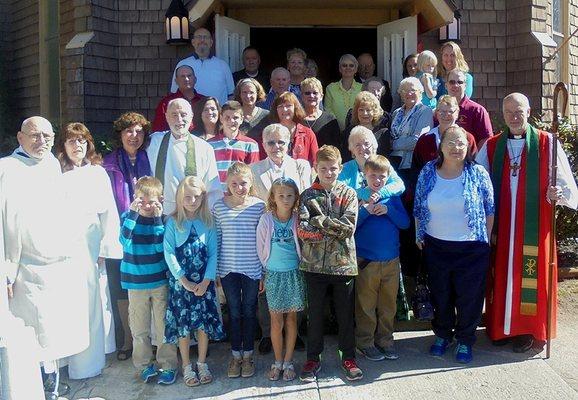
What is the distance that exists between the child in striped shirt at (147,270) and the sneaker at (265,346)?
27.2 inches

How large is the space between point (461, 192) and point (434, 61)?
2.15m

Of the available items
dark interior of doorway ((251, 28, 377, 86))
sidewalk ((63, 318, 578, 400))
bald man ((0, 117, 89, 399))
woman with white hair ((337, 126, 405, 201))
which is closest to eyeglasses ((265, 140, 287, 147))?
woman with white hair ((337, 126, 405, 201))

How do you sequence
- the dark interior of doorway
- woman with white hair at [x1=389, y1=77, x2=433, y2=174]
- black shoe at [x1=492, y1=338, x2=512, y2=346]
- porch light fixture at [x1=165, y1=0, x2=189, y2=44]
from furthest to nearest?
the dark interior of doorway < porch light fixture at [x1=165, y1=0, x2=189, y2=44] < woman with white hair at [x1=389, y1=77, x2=433, y2=174] < black shoe at [x1=492, y1=338, x2=512, y2=346]

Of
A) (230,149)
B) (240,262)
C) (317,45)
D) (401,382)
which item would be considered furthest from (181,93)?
(317,45)

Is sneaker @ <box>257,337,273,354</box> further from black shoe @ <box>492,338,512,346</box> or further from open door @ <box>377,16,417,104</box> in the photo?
open door @ <box>377,16,417,104</box>

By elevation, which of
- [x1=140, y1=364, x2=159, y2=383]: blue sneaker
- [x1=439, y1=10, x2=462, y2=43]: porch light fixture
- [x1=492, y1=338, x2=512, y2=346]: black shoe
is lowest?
[x1=140, y1=364, x2=159, y2=383]: blue sneaker

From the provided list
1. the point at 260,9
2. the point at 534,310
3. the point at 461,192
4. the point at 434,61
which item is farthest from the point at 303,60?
the point at 534,310

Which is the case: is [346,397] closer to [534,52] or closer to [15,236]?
[15,236]

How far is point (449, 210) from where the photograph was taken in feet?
14.8

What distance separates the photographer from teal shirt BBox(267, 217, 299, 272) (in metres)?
4.37

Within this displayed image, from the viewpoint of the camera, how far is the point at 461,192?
4.49m

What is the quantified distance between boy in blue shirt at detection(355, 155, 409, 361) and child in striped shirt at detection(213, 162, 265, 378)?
2.40 ft

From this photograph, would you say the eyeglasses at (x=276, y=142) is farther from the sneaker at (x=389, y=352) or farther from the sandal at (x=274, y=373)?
the sneaker at (x=389, y=352)

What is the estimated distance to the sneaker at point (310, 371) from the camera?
4320mm
